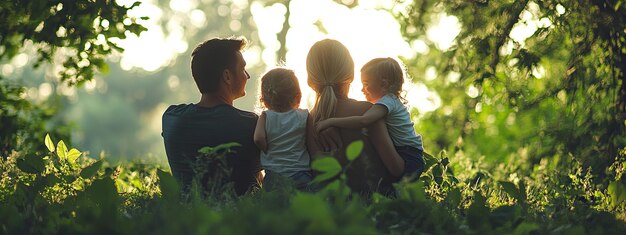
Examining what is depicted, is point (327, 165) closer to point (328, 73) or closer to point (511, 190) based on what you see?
point (511, 190)

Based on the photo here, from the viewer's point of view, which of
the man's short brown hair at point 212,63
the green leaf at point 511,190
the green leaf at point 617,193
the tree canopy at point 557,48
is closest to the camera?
the green leaf at point 511,190

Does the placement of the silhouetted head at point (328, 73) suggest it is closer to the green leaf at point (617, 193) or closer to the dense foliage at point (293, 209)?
the dense foliage at point (293, 209)

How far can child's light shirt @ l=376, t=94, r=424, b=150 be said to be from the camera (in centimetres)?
528

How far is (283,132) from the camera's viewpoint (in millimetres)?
5227

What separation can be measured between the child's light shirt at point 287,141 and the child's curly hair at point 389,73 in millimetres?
536

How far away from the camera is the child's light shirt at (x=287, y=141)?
17.2 ft

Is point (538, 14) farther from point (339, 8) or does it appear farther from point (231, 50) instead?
point (339, 8)

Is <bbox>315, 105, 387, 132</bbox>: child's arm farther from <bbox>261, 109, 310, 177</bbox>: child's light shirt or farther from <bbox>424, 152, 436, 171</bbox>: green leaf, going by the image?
<bbox>424, 152, 436, 171</bbox>: green leaf

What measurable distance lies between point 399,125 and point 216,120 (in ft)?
3.67

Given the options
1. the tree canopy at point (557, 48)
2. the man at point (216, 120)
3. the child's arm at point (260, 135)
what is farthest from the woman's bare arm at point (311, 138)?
the tree canopy at point (557, 48)

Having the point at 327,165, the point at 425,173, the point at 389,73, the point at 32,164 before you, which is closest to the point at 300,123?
the point at 389,73

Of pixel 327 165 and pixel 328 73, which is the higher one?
pixel 328 73

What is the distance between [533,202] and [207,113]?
2.03m

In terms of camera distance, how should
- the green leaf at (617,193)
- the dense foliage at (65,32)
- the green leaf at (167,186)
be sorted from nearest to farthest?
the green leaf at (167,186)
the green leaf at (617,193)
the dense foliage at (65,32)
